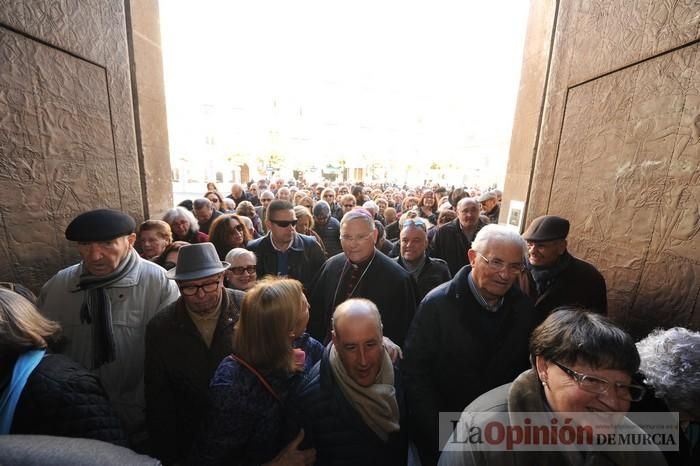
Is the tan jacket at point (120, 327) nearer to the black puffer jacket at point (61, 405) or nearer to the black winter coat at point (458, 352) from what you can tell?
the black puffer jacket at point (61, 405)

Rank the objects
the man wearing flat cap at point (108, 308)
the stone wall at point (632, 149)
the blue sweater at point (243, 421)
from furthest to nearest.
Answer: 1. the stone wall at point (632, 149)
2. the man wearing flat cap at point (108, 308)
3. the blue sweater at point (243, 421)

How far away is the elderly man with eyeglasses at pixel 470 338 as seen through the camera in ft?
6.46

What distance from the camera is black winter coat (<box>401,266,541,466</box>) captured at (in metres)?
1.98

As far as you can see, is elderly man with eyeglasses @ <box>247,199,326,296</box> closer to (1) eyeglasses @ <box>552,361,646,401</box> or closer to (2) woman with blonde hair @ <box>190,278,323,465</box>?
(2) woman with blonde hair @ <box>190,278,323,465</box>

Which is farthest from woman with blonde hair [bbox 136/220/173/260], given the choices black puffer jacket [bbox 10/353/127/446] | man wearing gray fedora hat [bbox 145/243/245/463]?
black puffer jacket [bbox 10/353/127/446]

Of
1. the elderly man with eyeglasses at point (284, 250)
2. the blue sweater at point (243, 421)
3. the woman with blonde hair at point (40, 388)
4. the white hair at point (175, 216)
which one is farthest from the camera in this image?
the white hair at point (175, 216)

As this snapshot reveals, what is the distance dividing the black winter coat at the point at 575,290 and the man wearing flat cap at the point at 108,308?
3.13 meters

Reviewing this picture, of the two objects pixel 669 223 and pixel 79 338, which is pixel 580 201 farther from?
pixel 79 338

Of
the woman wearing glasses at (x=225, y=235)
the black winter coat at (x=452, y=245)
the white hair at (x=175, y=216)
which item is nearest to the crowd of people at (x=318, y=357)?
the woman wearing glasses at (x=225, y=235)

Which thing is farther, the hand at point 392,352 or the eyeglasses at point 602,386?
the hand at point 392,352

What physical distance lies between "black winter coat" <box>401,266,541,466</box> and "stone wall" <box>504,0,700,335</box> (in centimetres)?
→ 152

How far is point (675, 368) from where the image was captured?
157 centimetres

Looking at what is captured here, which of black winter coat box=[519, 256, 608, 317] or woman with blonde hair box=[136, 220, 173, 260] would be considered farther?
woman with blonde hair box=[136, 220, 173, 260]

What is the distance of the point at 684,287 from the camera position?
2396 mm
